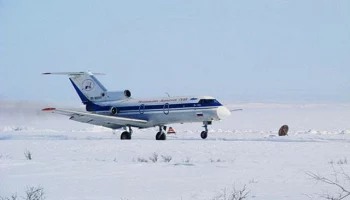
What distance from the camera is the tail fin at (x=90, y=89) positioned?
125 ft

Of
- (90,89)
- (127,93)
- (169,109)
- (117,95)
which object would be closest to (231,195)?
(169,109)

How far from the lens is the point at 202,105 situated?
33469mm

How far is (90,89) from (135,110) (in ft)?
15.4

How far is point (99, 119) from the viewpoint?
1387 inches

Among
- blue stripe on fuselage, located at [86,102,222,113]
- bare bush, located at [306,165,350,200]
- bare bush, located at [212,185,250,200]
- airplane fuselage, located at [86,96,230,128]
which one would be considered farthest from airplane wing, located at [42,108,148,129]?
bare bush, located at [212,185,250,200]

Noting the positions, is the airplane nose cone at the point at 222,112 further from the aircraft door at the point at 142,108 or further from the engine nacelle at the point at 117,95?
the engine nacelle at the point at 117,95

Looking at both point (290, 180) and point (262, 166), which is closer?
point (290, 180)

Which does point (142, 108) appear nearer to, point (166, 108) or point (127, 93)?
point (166, 108)

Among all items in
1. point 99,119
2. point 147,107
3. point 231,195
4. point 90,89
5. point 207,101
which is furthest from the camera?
point 90,89

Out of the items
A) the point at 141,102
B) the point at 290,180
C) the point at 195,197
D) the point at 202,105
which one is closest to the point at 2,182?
the point at 195,197

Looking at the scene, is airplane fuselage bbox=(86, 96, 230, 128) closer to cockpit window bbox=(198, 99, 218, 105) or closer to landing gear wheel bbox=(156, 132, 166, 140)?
cockpit window bbox=(198, 99, 218, 105)

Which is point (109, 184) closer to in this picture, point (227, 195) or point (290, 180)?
point (227, 195)

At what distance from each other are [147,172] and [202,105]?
72.5 ft

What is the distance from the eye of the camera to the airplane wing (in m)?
34.6
